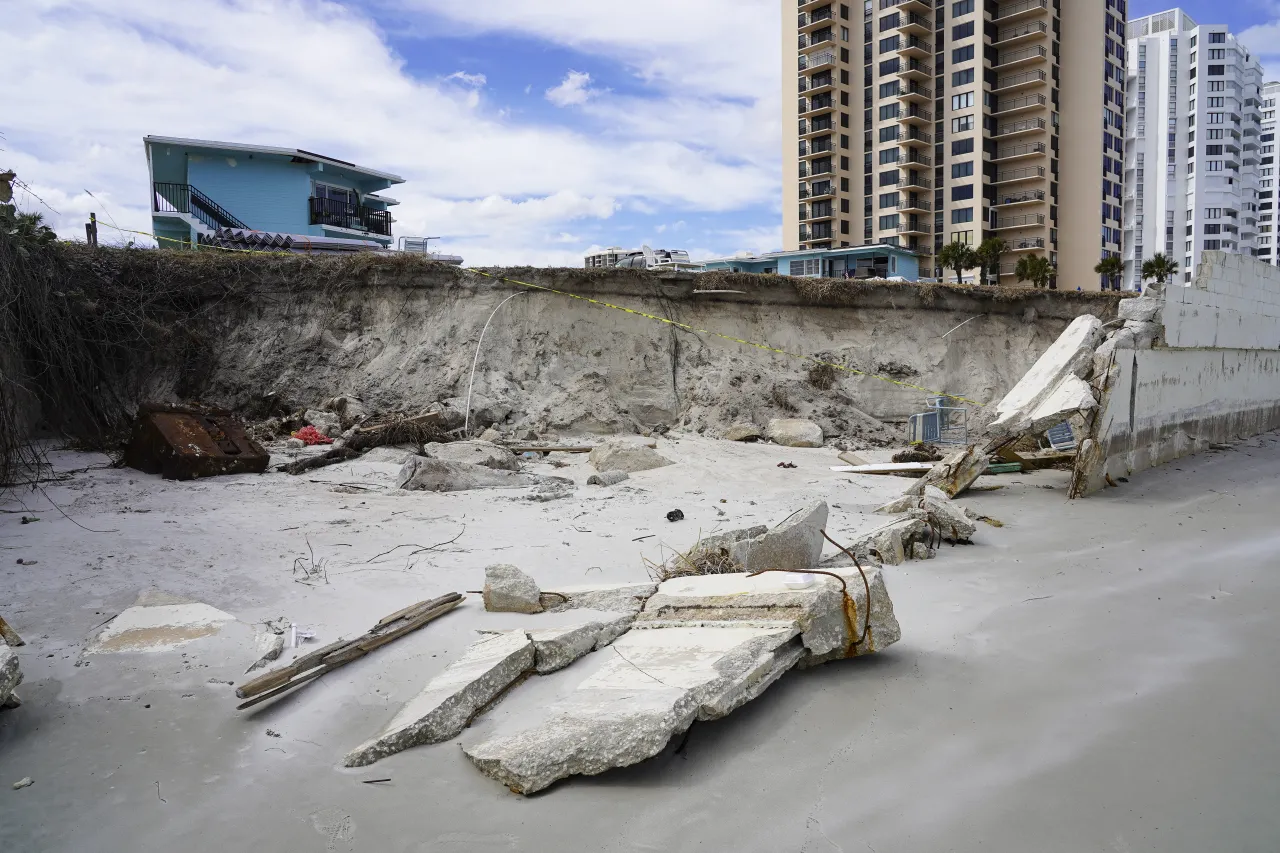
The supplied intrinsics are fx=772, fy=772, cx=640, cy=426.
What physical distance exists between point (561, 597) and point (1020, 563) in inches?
166

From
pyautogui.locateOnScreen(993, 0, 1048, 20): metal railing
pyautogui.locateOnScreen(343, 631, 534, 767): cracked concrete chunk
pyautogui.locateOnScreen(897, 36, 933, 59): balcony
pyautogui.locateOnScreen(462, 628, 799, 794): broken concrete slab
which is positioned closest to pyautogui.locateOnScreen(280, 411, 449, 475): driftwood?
pyautogui.locateOnScreen(343, 631, 534, 767): cracked concrete chunk

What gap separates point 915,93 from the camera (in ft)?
174

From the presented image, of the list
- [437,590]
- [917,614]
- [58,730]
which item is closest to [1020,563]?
[917,614]

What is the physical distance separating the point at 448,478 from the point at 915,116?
53784 millimetres

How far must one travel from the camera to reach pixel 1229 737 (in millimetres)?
3744

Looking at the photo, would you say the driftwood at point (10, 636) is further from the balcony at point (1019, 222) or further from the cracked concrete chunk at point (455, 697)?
the balcony at point (1019, 222)

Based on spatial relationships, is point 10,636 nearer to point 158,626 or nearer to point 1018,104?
point 158,626

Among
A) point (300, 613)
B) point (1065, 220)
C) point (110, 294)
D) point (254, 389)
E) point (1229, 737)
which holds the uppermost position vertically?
point (1065, 220)

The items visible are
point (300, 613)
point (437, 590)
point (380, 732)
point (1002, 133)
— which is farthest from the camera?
point (1002, 133)

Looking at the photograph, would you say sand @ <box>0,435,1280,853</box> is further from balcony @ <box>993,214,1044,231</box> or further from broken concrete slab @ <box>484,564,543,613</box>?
balcony @ <box>993,214,1044,231</box>

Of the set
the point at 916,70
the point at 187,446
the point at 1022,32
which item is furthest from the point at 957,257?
the point at 187,446

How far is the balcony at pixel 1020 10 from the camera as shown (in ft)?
167

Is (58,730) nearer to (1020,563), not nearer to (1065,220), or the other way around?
(1020,563)

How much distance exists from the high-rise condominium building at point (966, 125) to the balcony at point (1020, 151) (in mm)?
76
